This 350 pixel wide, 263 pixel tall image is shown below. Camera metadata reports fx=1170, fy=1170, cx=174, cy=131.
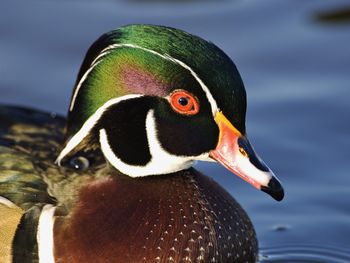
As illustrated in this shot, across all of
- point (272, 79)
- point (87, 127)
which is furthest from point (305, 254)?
point (272, 79)

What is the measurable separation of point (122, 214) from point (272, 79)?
285 cm

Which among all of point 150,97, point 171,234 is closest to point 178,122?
point 150,97

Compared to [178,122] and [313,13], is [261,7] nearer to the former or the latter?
[313,13]

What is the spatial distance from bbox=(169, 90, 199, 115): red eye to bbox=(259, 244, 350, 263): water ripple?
4.35 ft

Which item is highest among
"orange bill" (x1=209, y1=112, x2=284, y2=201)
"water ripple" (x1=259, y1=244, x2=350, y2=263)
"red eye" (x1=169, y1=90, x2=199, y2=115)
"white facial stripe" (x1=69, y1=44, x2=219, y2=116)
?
"white facial stripe" (x1=69, y1=44, x2=219, y2=116)

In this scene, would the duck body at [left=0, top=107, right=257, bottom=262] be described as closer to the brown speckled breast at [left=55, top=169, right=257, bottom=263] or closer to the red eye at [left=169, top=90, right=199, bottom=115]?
the brown speckled breast at [left=55, top=169, right=257, bottom=263]

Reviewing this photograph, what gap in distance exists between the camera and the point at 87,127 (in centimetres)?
616

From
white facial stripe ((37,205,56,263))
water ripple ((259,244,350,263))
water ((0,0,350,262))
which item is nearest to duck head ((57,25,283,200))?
white facial stripe ((37,205,56,263))

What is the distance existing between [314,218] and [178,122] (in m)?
1.63

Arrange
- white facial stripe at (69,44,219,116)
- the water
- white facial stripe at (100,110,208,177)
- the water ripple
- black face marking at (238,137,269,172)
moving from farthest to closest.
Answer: the water → the water ripple → white facial stripe at (100,110,208,177) → black face marking at (238,137,269,172) → white facial stripe at (69,44,219,116)

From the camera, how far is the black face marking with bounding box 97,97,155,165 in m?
6.03

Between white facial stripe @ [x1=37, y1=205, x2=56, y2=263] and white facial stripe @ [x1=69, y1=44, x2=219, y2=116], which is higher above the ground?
white facial stripe @ [x1=69, y1=44, x2=219, y2=116]

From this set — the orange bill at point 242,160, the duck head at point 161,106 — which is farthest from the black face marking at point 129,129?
the orange bill at point 242,160

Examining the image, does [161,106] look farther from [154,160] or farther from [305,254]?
[305,254]
